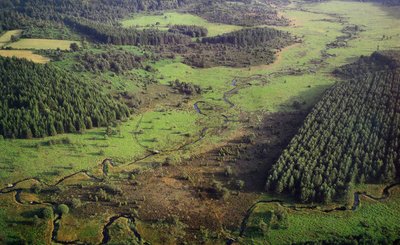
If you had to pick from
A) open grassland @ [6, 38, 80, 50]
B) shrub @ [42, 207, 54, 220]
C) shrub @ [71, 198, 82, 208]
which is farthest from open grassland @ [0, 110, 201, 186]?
open grassland @ [6, 38, 80, 50]

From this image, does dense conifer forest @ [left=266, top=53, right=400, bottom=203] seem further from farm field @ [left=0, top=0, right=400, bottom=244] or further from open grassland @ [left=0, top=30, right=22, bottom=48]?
open grassland @ [left=0, top=30, right=22, bottom=48]

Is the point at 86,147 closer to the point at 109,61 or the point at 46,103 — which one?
the point at 46,103

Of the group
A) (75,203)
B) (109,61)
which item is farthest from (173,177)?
(109,61)

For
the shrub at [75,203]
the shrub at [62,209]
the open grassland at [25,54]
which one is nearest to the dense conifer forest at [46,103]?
the open grassland at [25,54]

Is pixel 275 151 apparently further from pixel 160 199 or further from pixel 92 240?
pixel 92 240

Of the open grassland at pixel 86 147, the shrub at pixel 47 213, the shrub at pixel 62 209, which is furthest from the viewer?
the open grassland at pixel 86 147

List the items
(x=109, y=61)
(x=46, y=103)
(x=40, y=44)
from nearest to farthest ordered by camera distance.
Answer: (x=46, y=103), (x=109, y=61), (x=40, y=44)

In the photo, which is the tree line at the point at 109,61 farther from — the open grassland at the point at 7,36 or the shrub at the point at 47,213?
the shrub at the point at 47,213
